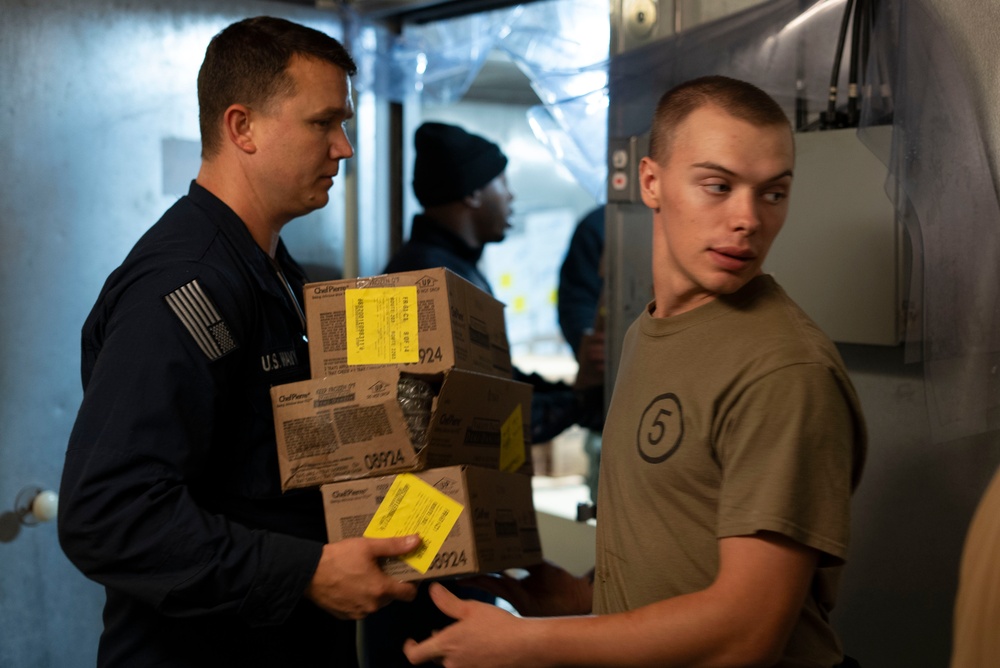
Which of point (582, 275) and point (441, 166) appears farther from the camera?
point (582, 275)

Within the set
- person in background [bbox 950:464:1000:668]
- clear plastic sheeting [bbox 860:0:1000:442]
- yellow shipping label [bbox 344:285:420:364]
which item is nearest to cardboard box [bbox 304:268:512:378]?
yellow shipping label [bbox 344:285:420:364]

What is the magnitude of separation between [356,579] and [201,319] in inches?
17.6

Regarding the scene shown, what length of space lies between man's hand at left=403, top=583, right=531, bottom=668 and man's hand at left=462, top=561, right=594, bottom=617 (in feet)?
1.81

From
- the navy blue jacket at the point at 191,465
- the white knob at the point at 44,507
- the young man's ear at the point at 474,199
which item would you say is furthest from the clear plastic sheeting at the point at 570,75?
the white knob at the point at 44,507

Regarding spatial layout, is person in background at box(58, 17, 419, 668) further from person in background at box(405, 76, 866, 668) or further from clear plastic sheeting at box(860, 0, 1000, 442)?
clear plastic sheeting at box(860, 0, 1000, 442)

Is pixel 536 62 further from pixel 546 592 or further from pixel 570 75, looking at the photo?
pixel 546 592

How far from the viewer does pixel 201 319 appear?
142 cm

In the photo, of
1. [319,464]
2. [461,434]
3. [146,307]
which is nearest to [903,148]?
[461,434]

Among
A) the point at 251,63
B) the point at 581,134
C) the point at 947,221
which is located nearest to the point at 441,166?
the point at 581,134

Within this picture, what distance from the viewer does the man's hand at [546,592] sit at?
1.82 metres

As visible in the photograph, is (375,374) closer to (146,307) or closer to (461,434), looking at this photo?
(461,434)

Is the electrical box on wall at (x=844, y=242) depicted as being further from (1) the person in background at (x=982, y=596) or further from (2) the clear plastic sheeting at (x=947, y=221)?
(1) the person in background at (x=982, y=596)

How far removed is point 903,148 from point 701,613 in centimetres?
89

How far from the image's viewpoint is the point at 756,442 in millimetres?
1046
